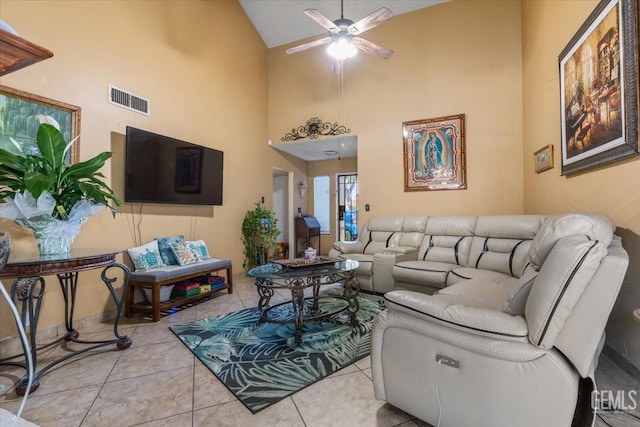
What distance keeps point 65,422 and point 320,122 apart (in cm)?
480

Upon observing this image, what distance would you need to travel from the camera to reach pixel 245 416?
145 centimetres

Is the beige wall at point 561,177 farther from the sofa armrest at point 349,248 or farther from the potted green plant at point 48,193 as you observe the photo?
the potted green plant at point 48,193

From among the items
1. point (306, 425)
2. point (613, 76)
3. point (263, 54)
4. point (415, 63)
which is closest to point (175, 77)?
point (263, 54)

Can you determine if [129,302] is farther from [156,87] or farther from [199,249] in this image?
[156,87]

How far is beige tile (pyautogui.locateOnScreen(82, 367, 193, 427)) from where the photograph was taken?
1.44 metres

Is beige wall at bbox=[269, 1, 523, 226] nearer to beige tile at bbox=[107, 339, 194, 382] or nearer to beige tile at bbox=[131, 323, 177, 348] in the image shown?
beige tile at bbox=[131, 323, 177, 348]

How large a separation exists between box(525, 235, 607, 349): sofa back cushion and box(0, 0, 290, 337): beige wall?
10.9 ft

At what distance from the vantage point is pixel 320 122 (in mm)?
5199

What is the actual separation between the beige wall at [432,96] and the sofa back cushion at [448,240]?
2.43ft

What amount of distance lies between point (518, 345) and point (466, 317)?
19cm

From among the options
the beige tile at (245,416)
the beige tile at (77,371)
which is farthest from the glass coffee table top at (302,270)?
the beige tile at (77,371)

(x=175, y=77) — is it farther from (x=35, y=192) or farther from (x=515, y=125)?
(x=515, y=125)

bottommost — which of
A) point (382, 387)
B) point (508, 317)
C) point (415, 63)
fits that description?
point (382, 387)

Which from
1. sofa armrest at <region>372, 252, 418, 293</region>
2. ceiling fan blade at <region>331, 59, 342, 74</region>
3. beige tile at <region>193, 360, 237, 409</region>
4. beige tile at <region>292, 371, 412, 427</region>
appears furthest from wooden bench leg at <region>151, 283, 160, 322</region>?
ceiling fan blade at <region>331, 59, 342, 74</region>
